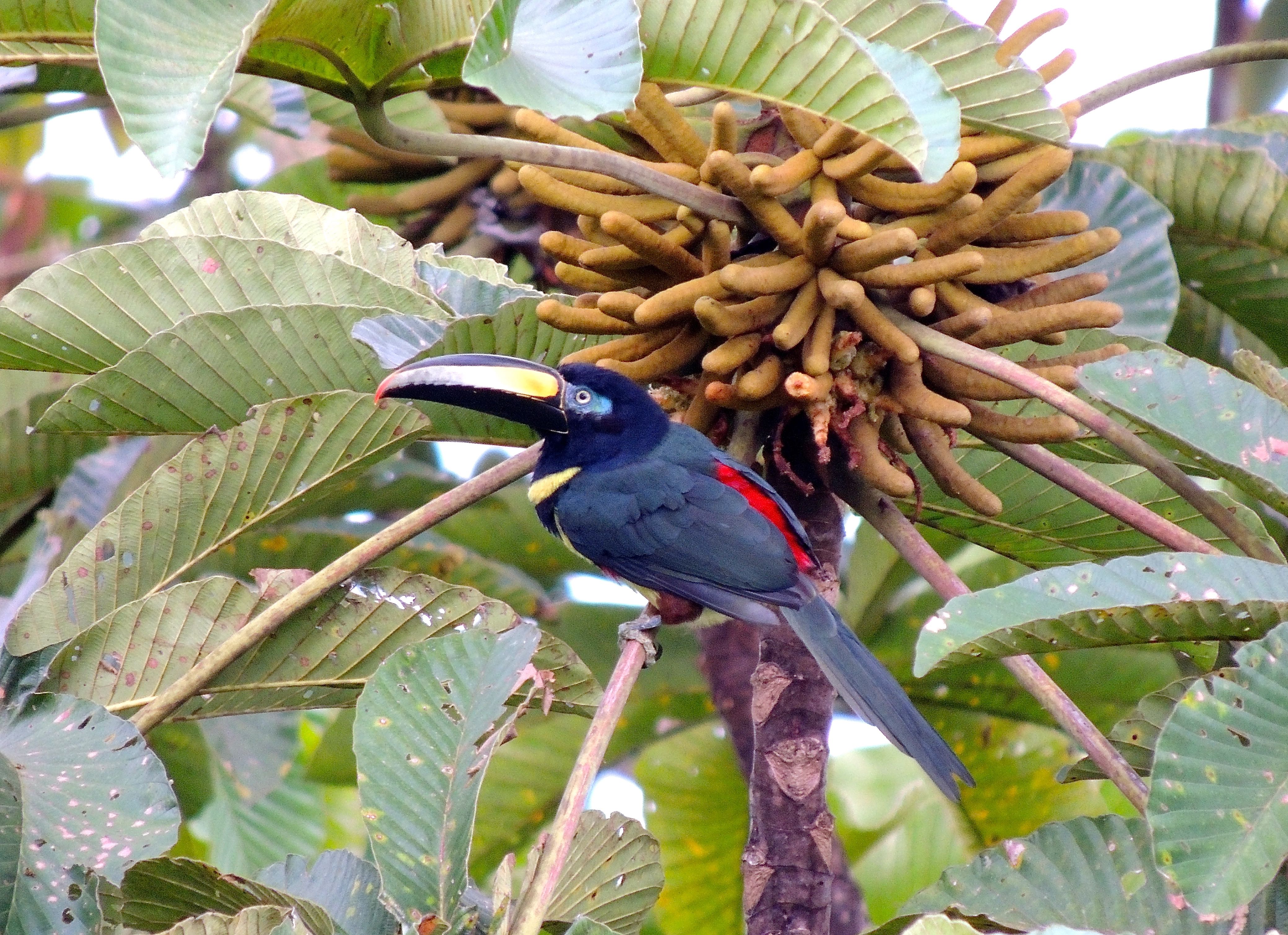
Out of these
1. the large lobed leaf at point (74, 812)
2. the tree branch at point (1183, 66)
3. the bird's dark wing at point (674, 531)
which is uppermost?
the tree branch at point (1183, 66)

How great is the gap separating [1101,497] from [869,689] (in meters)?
0.69

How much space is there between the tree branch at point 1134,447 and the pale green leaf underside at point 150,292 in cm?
93

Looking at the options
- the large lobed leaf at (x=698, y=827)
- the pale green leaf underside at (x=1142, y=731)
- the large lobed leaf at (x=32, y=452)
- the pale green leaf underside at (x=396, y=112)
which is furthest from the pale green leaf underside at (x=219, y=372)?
the large lobed leaf at (x=698, y=827)

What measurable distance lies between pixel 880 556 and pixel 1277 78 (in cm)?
185

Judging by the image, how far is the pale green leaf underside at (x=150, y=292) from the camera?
211 centimetres

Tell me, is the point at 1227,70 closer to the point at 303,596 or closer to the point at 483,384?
the point at 483,384

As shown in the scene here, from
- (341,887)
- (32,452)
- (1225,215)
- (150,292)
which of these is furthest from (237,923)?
(1225,215)

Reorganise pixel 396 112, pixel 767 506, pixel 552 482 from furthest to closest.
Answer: pixel 396 112
pixel 552 482
pixel 767 506

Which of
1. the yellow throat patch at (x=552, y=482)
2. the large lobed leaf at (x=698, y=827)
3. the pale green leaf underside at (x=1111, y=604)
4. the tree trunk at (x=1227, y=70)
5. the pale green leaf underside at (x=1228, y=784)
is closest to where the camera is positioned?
the pale green leaf underside at (x=1228, y=784)

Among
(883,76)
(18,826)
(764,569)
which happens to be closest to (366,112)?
(883,76)

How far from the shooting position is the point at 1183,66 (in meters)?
2.33

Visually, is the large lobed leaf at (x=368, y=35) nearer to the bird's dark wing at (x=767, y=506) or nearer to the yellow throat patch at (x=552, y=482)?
the bird's dark wing at (x=767, y=506)

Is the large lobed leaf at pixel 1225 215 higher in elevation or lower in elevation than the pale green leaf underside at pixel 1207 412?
higher

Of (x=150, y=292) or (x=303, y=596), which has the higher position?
(x=150, y=292)
